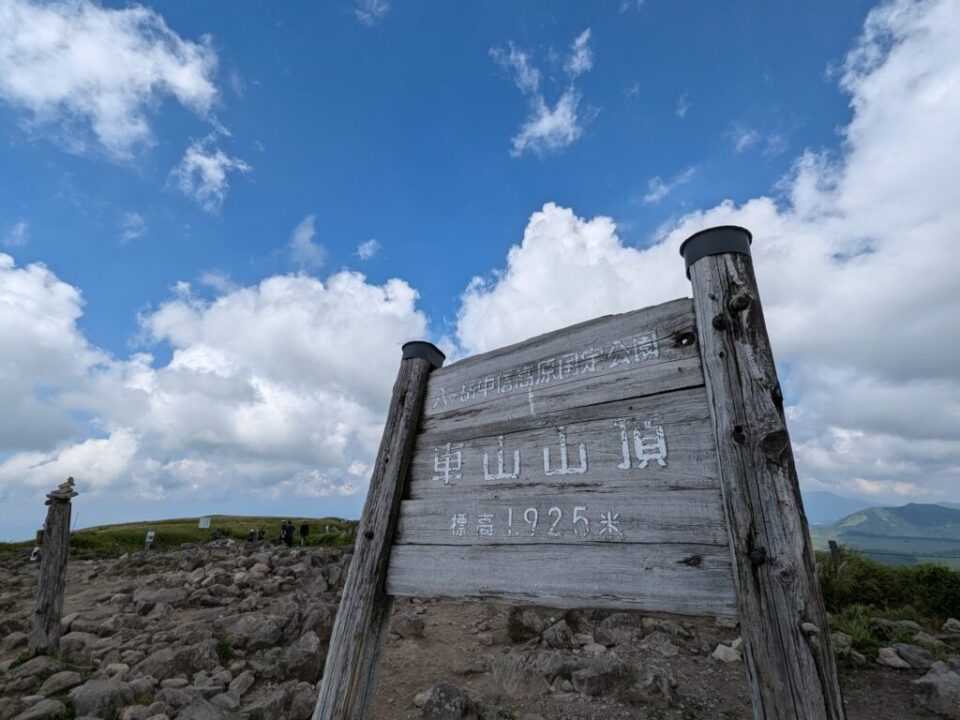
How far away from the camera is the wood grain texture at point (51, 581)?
941cm

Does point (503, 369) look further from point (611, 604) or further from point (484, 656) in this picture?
point (484, 656)

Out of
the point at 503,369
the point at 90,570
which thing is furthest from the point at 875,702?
the point at 90,570

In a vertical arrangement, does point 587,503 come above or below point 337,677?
above

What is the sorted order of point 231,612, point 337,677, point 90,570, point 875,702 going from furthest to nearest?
point 90,570 < point 231,612 < point 875,702 < point 337,677

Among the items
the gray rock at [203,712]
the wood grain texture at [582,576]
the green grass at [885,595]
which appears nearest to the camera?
the wood grain texture at [582,576]

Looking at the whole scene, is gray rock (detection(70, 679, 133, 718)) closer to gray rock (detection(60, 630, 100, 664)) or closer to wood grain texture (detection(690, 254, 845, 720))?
gray rock (detection(60, 630, 100, 664))

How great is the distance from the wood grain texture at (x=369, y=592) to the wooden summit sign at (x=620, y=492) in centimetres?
1

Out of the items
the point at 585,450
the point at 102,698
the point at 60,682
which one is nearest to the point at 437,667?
the point at 102,698

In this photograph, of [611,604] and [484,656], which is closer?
[611,604]

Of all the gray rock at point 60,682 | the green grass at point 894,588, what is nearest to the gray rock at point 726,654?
the green grass at point 894,588

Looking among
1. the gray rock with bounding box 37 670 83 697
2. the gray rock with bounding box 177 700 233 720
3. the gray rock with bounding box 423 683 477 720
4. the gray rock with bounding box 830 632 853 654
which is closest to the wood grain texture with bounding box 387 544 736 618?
the gray rock with bounding box 423 683 477 720

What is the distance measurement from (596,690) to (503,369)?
502 cm

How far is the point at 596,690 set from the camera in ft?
20.8

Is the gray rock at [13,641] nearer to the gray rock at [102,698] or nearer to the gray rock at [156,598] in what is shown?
the gray rock at [156,598]
